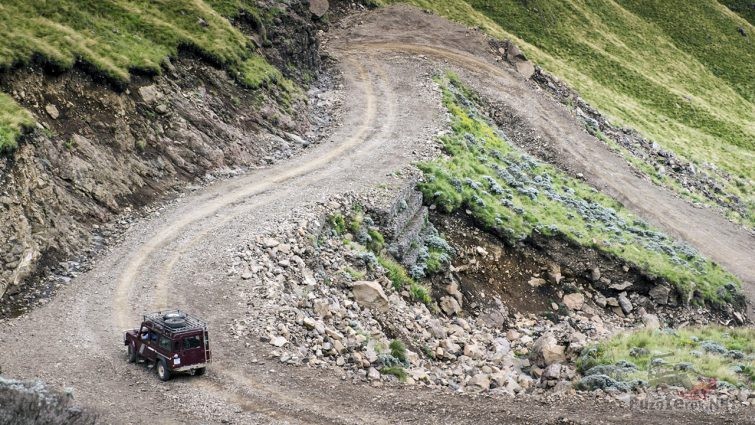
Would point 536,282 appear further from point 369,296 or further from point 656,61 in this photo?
point 656,61

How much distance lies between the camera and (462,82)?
54.8 m

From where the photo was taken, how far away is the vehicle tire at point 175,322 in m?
19.9

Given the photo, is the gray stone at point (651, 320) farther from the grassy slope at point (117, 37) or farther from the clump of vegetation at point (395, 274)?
the grassy slope at point (117, 37)

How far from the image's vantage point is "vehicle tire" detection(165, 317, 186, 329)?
784 inches

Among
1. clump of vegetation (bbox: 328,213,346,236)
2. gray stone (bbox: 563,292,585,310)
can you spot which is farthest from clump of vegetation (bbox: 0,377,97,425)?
gray stone (bbox: 563,292,585,310)

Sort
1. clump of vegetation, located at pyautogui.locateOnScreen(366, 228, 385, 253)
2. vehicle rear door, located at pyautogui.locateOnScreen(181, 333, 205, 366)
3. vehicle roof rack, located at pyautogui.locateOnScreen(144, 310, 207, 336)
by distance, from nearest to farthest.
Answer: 1. vehicle rear door, located at pyautogui.locateOnScreen(181, 333, 205, 366)
2. vehicle roof rack, located at pyautogui.locateOnScreen(144, 310, 207, 336)
3. clump of vegetation, located at pyautogui.locateOnScreen(366, 228, 385, 253)

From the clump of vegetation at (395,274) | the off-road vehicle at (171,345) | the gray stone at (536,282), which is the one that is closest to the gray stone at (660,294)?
the gray stone at (536,282)

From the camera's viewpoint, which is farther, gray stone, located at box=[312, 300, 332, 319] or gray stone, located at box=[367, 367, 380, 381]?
gray stone, located at box=[312, 300, 332, 319]

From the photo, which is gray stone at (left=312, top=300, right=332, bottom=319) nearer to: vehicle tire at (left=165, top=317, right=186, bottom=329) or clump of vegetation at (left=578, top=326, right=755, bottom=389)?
vehicle tire at (left=165, top=317, right=186, bottom=329)

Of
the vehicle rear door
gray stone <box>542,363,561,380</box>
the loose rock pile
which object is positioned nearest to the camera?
the vehicle rear door

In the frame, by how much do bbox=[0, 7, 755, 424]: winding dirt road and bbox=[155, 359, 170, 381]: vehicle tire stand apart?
0.27 m

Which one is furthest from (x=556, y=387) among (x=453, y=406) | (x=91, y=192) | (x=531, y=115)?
(x=531, y=115)

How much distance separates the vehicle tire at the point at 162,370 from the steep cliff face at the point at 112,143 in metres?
7.01

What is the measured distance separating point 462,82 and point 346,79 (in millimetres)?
9017
